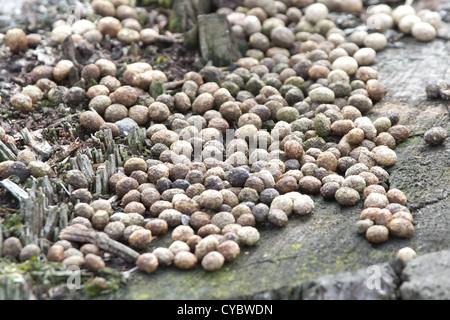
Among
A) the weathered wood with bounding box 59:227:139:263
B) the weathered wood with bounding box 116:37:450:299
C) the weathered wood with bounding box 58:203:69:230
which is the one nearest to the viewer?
the weathered wood with bounding box 116:37:450:299

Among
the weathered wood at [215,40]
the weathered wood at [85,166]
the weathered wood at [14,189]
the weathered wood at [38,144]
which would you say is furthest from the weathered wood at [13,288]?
the weathered wood at [215,40]

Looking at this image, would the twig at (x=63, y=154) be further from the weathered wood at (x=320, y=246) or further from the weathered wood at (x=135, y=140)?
the weathered wood at (x=320, y=246)

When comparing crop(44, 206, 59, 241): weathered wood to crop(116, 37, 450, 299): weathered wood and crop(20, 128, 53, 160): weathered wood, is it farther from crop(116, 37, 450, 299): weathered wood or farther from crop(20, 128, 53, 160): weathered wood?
crop(20, 128, 53, 160): weathered wood

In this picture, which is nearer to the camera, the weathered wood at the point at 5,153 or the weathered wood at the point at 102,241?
the weathered wood at the point at 102,241

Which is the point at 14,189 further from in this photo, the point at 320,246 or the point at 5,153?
the point at 320,246

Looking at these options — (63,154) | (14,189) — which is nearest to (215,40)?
(63,154)

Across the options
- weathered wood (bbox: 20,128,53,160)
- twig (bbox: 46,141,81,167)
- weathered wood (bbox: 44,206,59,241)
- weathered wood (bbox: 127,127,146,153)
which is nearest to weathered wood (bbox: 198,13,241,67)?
weathered wood (bbox: 127,127,146,153)

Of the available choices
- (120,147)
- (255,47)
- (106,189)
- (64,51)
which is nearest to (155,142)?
(120,147)

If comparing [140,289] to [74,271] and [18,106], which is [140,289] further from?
[18,106]
